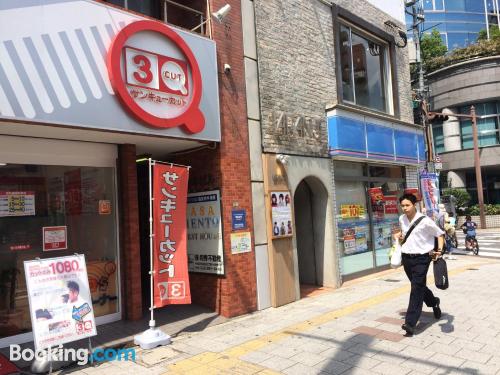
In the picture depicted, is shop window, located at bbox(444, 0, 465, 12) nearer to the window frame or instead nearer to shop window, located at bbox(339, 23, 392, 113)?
the window frame

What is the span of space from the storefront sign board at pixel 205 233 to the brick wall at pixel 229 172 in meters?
0.13

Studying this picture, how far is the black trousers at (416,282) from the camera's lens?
599 cm

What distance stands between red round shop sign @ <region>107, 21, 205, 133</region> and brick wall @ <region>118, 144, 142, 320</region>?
1065 millimetres

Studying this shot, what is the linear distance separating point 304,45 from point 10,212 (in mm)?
7152

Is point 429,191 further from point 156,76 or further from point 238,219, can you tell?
point 156,76

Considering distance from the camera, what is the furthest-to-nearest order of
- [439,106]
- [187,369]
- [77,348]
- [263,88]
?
[439,106]
[263,88]
[77,348]
[187,369]

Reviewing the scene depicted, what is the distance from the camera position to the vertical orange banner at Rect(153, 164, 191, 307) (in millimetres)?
6398

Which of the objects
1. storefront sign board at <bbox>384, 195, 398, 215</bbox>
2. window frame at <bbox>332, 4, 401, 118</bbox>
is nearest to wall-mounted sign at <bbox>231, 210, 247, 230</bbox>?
window frame at <bbox>332, 4, 401, 118</bbox>

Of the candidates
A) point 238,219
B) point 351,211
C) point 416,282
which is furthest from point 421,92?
point 416,282

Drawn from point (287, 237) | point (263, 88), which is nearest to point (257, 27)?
point (263, 88)

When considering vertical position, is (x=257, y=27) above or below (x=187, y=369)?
above

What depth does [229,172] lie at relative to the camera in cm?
786

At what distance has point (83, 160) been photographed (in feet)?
22.9

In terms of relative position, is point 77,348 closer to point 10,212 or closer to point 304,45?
point 10,212
